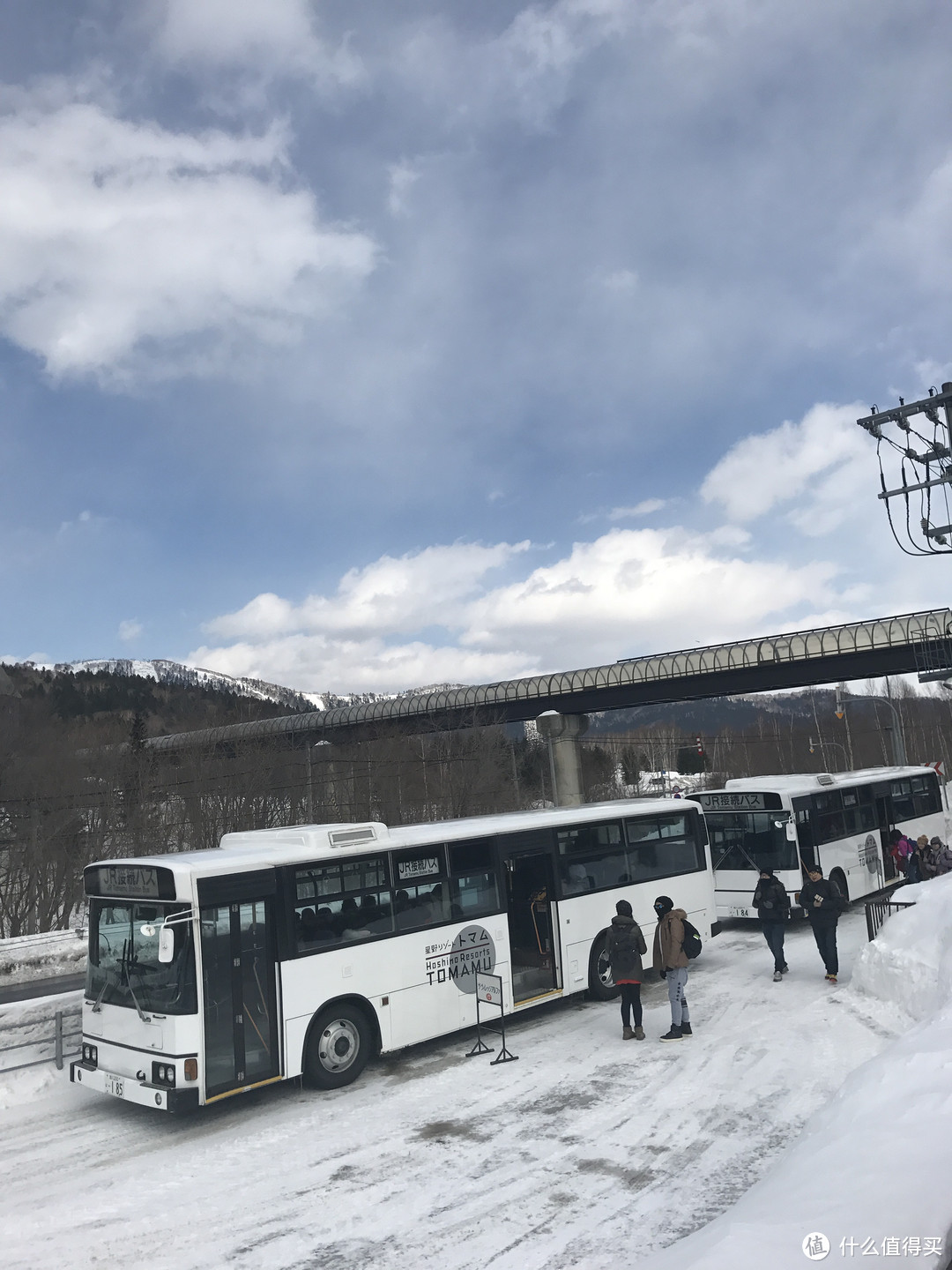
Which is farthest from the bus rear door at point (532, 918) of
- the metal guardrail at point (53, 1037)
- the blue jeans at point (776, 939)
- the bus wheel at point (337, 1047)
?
the metal guardrail at point (53, 1037)

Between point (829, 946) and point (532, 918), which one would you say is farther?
point (829, 946)

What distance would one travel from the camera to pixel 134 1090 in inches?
363

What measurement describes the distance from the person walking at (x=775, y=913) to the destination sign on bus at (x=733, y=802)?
16.7ft

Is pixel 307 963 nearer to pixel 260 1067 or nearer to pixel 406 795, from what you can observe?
pixel 260 1067

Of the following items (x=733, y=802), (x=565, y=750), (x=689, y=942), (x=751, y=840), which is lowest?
(x=689, y=942)

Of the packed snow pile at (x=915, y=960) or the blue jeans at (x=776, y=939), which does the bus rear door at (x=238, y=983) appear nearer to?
the packed snow pile at (x=915, y=960)

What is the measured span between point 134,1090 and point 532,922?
620 centimetres

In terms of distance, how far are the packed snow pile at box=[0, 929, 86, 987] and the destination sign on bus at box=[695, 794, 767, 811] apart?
17801 millimetres

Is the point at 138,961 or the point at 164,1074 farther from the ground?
the point at 138,961

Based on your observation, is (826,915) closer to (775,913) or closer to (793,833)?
(775,913)

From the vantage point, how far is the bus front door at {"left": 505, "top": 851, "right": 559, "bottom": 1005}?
520 inches

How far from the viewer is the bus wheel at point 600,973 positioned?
13.9m

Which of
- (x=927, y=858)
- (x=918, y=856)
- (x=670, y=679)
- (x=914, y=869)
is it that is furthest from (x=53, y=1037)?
(x=670, y=679)

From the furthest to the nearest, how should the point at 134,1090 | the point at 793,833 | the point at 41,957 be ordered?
the point at 41,957
the point at 793,833
the point at 134,1090
